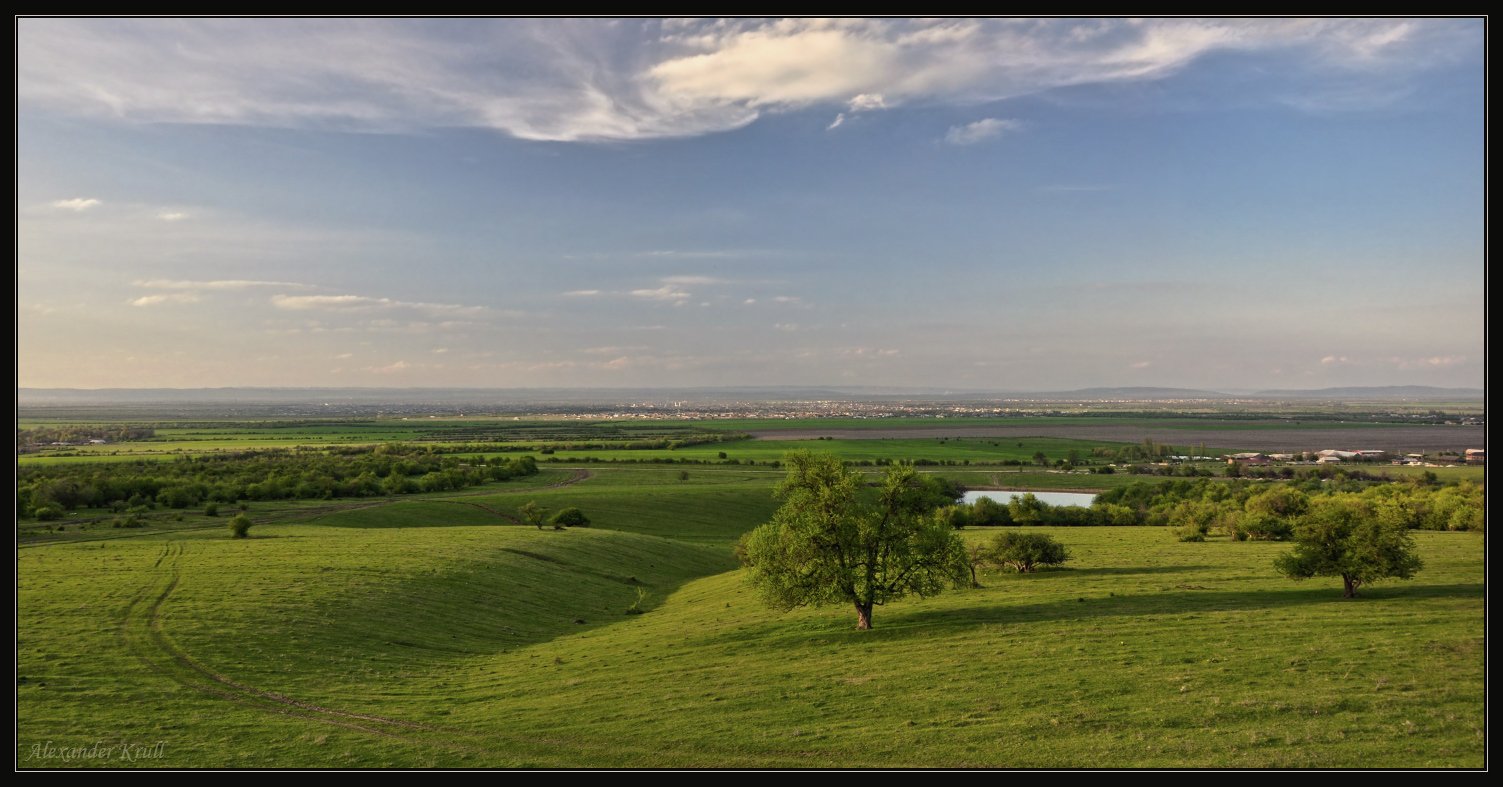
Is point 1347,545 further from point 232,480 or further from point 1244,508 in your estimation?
point 232,480

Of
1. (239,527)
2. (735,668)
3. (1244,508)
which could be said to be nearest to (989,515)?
(1244,508)

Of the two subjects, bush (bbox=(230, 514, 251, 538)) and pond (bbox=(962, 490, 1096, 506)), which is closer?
bush (bbox=(230, 514, 251, 538))

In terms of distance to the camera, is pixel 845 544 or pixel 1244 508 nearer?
pixel 845 544

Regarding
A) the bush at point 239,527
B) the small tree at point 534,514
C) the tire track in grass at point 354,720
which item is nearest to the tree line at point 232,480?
the bush at point 239,527

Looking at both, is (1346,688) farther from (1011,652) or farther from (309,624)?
(309,624)

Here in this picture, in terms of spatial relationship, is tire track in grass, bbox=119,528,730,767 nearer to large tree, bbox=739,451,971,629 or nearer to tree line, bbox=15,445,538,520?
large tree, bbox=739,451,971,629

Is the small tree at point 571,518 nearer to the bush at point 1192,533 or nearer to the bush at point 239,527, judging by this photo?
the bush at point 239,527

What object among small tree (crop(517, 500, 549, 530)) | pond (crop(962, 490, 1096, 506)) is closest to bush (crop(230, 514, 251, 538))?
small tree (crop(517, 500, 549, 530))
